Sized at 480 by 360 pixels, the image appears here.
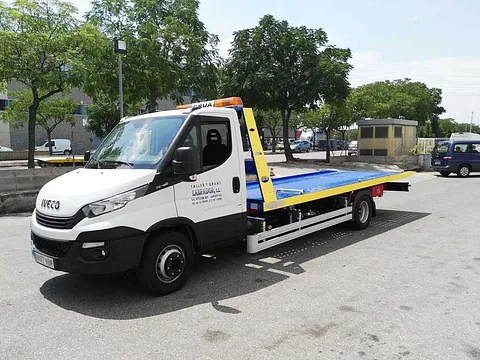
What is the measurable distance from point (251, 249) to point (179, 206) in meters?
1.47

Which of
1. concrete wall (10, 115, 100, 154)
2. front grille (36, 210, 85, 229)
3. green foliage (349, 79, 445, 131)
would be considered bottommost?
front grille (36, 210, 85, 229)

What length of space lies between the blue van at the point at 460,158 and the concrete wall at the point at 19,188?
17847mm

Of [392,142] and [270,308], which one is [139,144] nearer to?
[270,308]

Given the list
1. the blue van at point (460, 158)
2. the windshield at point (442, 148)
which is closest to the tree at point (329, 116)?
the windshield at point (442, 148)

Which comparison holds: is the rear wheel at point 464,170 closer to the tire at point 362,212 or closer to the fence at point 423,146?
the fence at point 423,146

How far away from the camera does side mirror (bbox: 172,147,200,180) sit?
469cm

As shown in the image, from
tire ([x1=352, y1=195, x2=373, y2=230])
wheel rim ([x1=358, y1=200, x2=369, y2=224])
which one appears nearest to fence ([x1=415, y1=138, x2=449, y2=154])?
tire ([x1=352, y1=195, x2=373, y2=230])

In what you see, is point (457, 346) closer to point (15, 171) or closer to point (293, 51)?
point (15, 171)

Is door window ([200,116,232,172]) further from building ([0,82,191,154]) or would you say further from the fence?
building ([0,82,191,154])

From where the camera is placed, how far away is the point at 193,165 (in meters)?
4.86

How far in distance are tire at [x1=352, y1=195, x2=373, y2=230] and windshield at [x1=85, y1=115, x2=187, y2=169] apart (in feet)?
15.0

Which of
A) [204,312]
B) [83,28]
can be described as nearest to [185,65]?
[83,28]

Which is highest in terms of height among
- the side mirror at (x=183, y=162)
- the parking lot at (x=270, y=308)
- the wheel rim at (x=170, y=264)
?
the side mirror at (x=183, y=162)

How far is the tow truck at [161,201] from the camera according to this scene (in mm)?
4414
